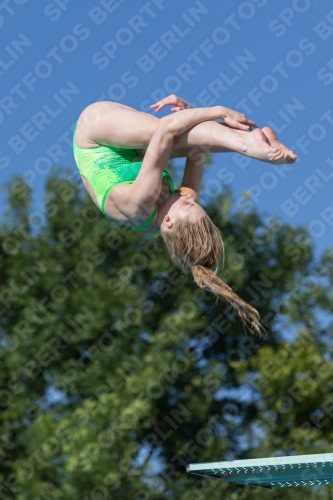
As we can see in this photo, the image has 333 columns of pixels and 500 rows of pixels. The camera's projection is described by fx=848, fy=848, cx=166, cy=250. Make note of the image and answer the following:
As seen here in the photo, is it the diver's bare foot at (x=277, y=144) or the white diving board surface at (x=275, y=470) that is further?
the white diving board surface at (x=275, y=470)

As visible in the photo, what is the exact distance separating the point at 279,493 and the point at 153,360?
258cm

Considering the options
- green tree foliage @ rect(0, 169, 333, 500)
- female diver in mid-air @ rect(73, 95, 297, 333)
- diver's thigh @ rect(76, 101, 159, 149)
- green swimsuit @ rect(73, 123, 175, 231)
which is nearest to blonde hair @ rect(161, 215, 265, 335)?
female diver in mid-air @ rect(73, 95, 297, 333)

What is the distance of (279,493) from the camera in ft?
39.1

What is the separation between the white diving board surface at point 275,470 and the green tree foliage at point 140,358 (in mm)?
6123

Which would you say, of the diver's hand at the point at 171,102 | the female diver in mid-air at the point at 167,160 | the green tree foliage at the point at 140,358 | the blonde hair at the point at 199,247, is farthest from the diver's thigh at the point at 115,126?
the green tree foliage at the point at 140,358

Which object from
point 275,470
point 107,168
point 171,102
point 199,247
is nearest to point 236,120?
point 171,102

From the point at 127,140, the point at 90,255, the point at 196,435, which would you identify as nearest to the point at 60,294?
the point at 90,255

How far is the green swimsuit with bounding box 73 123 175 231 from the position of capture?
417cm

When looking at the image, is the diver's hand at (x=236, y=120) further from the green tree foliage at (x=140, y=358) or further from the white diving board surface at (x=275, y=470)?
the green tree foliage at (x=140, y=358)

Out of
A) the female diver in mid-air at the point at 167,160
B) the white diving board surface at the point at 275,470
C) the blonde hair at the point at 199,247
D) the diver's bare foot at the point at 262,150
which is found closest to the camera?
the diver's bare foot at the point at 262,150

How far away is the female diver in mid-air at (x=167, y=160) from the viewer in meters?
3.80

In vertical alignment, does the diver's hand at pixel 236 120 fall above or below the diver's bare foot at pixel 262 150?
above

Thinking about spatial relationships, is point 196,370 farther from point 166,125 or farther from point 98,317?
point 166,125

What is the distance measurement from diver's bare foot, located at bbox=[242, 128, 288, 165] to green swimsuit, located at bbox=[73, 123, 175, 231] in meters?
0.61
